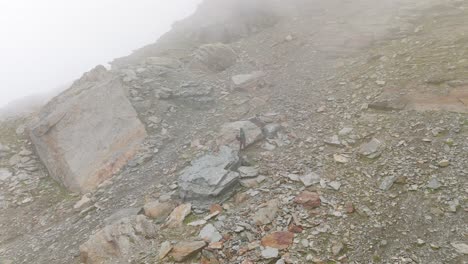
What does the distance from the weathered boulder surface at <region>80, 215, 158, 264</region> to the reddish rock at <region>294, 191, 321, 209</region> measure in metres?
3.67

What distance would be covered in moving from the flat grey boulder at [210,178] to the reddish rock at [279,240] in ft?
7.03

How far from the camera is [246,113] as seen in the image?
13445mm

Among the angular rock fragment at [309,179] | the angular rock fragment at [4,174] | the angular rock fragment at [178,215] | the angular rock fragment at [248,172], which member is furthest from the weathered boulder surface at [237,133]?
the angular rock fragment at [4,174]

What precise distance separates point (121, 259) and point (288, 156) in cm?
542

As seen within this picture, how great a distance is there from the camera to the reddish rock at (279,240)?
21.9 feet

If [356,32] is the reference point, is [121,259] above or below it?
below

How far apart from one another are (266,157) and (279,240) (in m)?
3.60

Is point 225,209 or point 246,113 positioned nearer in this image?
point 225,209

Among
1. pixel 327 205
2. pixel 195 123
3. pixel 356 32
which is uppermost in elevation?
pixel 356 32

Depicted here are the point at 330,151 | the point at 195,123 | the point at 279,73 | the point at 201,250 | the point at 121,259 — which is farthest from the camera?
the point at 279,73

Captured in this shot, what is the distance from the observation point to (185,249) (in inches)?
275

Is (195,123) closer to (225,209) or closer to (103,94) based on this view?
(103,94)

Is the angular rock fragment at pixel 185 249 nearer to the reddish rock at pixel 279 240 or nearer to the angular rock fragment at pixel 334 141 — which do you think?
the reddish rock at pixel 279 240

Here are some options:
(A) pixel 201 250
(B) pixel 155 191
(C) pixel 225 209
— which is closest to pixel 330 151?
(C) pixel 225 209
